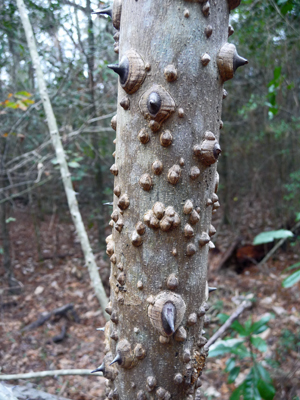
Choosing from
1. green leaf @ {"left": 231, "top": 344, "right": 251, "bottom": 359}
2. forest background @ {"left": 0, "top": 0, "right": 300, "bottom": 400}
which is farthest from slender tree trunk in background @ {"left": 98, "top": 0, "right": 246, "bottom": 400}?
green leaf @ {"left": 231, "top": 344, "right": 251, "bottom": 359}

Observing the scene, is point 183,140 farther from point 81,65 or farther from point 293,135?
point 293,135

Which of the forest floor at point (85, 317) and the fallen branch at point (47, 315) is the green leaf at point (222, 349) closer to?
the forest floor at point (85, 317)

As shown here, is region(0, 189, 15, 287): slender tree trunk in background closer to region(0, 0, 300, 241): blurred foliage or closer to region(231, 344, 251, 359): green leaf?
region(0, 0, 300, 241): blurred foliage

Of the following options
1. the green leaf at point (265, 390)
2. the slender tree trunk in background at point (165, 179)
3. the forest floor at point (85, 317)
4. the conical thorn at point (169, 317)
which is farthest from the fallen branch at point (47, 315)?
the conical thorn at point (169, 317)

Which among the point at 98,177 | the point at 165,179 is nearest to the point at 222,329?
the point at 165,179

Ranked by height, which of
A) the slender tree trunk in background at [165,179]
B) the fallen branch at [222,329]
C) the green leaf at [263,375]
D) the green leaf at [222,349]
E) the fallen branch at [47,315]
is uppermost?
the slender tree trunk in background at [165,179]

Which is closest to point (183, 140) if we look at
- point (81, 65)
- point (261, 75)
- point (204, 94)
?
point (204, 94)
